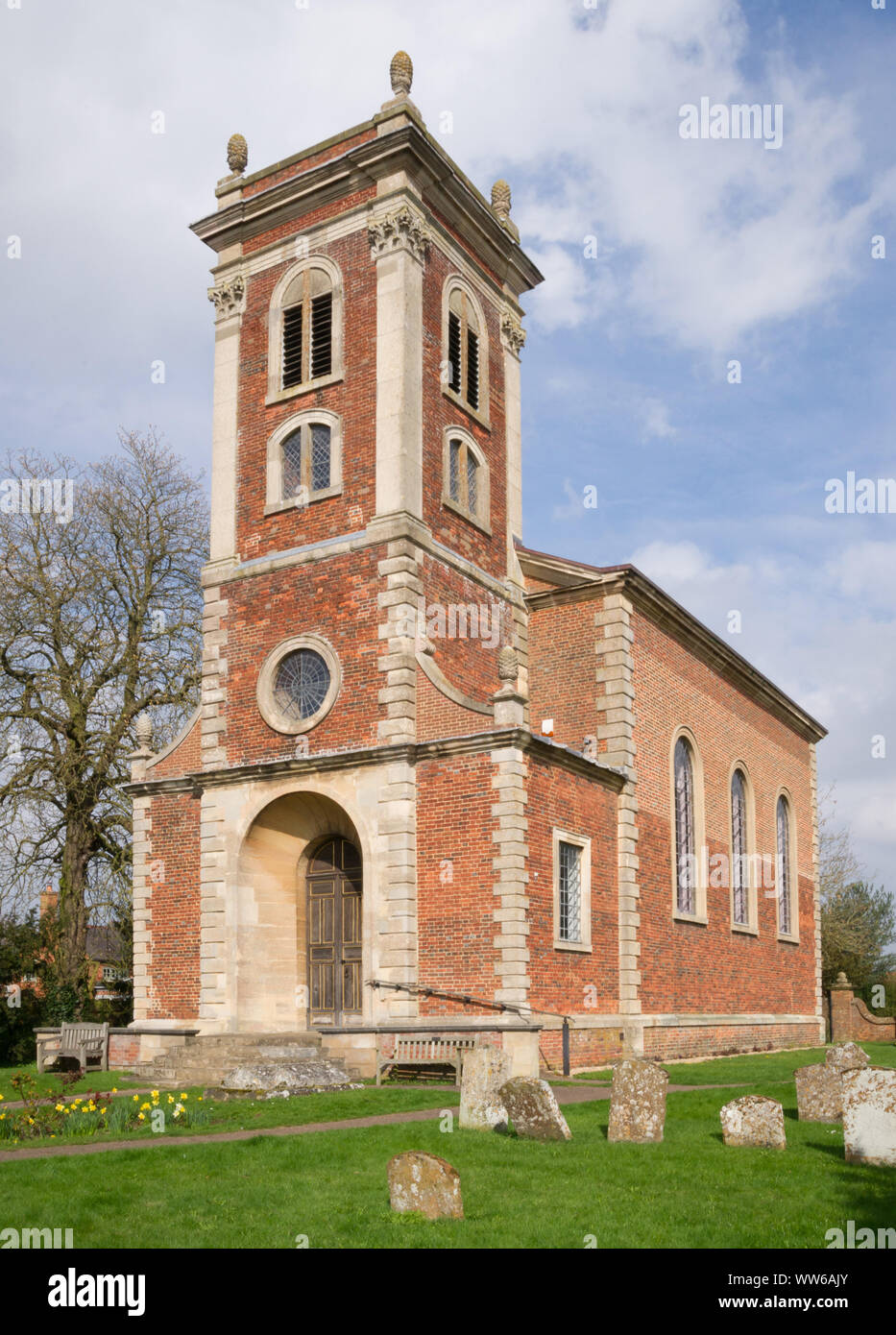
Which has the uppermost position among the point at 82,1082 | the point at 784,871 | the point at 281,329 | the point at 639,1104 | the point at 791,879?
the point at 281,329

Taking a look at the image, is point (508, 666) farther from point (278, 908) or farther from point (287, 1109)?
point (287, 1109)

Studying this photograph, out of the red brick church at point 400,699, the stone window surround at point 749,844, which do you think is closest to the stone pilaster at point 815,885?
the stone window surround at point 749,844

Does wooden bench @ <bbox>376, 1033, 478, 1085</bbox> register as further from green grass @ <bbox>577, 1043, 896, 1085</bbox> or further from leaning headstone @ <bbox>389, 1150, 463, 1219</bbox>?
leaning headstone @ <bbox>389, 1150, 463, 1219</bbox>

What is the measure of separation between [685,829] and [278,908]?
9944mm

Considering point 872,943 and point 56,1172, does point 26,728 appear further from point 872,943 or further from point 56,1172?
point 872,943

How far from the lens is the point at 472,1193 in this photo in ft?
29.3

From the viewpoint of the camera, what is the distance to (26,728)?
30.2 metres

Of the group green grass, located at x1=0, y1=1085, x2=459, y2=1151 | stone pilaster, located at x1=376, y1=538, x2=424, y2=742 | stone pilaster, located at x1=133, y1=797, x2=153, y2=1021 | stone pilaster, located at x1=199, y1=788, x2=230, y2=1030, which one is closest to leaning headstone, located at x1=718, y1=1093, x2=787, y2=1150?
green grass, located at x1=0, y1=1085, x2=459, y2=1151

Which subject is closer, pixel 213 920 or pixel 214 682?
pixel 213 920

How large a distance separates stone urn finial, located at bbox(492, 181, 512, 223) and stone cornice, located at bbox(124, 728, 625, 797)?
13157 mm

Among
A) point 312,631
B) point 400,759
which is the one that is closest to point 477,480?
point 312,631

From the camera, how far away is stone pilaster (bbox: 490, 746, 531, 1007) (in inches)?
762

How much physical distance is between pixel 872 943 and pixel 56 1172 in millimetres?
49068
